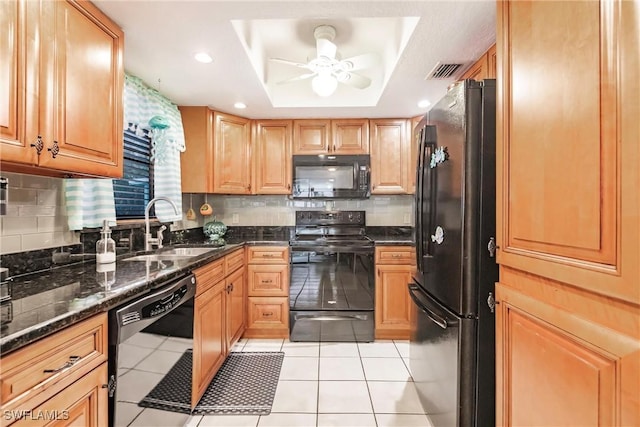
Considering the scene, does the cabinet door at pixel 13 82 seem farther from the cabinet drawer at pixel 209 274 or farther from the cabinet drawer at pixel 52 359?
the cabinet drawer at pixel 209 274

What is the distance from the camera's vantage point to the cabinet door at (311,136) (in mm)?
3123

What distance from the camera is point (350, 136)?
10.3 feet

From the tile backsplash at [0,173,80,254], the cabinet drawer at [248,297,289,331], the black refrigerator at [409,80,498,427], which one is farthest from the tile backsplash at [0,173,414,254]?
the black refrigerator at [409,80,498,427]

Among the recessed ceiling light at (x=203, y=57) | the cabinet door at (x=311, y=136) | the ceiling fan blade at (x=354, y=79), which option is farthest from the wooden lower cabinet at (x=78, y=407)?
the cabinet door at (x=311, y=136)

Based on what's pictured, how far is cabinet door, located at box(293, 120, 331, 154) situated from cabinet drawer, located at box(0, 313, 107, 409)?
2442 millimetres

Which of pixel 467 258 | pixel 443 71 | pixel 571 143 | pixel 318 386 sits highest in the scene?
pixel 443 71

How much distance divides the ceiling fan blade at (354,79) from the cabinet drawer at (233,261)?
1615 millimetres

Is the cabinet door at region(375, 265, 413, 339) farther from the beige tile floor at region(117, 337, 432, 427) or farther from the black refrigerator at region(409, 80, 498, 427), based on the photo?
the black refrigerator at region(409, 80, 498, 427)

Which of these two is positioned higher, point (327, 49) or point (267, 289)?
point (327, 49)

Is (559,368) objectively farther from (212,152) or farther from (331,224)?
(212,152)

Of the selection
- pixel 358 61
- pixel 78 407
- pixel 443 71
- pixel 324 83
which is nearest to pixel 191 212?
pixel 324 83

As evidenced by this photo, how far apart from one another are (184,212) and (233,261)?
0.97 metres

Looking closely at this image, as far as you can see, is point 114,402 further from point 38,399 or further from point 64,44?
point 64,44

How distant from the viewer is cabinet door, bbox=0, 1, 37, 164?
3.32 ft
